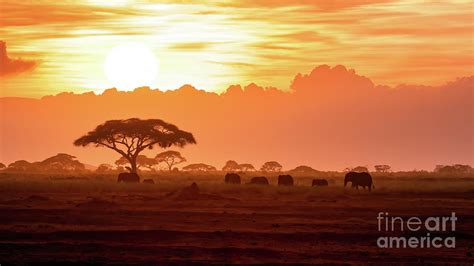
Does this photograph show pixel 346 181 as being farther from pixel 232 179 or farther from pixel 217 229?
Answer: pixel 217 229

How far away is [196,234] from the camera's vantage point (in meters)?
31.9

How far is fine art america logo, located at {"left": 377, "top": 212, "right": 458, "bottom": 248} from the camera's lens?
97.1 feet

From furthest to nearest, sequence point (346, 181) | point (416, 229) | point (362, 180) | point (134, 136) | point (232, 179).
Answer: point (134, 136), point (232, 179), point (346, 181), point (362, 180), point (416, 229)

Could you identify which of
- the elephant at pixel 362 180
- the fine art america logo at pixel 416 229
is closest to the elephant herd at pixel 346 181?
the elephant at pixel 362 180

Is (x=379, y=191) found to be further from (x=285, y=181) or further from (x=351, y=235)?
(x=351, y=235)

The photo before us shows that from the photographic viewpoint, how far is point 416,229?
35.2 m

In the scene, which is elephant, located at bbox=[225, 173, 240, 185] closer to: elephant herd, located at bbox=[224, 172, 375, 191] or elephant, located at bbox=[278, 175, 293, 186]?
elephant herd, located at bbox=[224, 172, 375, 191]

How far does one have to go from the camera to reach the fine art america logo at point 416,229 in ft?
97.1

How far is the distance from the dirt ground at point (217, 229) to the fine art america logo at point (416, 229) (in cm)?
43

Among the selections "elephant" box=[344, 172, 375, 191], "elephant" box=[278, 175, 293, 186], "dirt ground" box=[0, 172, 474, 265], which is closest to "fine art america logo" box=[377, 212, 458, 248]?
"dirt ground" box=[0, 172, 474, 265]

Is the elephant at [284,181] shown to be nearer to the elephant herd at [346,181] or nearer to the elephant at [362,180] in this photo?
the elephant herd at [346,181]

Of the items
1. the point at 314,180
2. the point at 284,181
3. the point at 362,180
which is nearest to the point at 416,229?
the point at 362,180

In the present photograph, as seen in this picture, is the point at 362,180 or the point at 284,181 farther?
the point at 284,181

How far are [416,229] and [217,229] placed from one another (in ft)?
22.3
